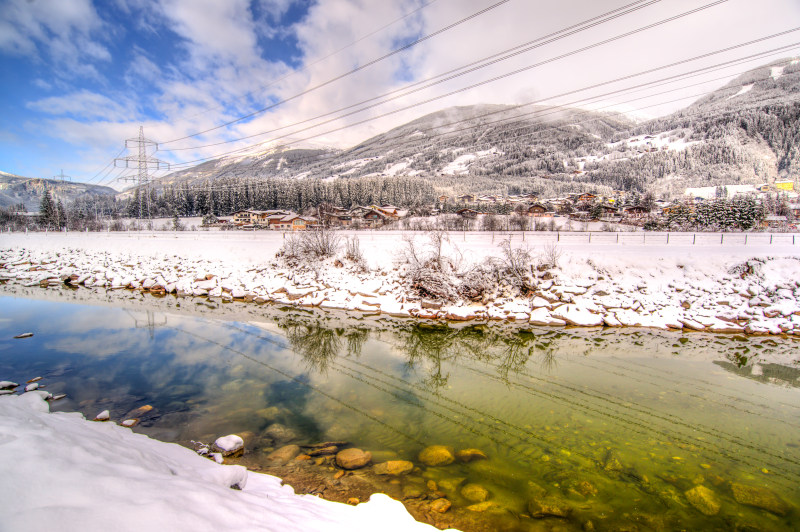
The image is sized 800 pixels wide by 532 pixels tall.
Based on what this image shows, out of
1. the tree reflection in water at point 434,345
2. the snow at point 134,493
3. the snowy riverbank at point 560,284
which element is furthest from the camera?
the snowy riverbank at point 560,284

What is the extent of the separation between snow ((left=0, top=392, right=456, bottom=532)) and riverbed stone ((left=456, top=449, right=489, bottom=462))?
222cm

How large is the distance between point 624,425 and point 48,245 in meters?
51.0

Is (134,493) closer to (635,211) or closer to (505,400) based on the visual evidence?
(505,400)

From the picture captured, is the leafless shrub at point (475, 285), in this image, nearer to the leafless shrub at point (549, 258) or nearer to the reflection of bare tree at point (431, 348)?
the reflection of bare tree at point (431, 348)

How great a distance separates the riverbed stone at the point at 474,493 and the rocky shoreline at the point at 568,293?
11.5 meters

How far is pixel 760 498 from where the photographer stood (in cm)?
580

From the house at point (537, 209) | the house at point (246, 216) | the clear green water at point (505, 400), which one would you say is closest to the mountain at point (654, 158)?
the house at point (246, 216)

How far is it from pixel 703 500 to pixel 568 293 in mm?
12748

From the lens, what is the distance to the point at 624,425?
26.3ft

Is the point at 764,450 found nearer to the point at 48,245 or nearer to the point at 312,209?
the point at 48,245

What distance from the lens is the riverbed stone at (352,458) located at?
6375 mm

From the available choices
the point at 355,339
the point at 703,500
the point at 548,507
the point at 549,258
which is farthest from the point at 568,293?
the point at 548,507

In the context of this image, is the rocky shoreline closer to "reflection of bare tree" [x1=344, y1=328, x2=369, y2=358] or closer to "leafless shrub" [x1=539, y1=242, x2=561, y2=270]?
"leafless shrub" [x1=539, y1=242, x2=561, y2=270]

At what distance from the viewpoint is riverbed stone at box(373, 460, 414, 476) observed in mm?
6215
